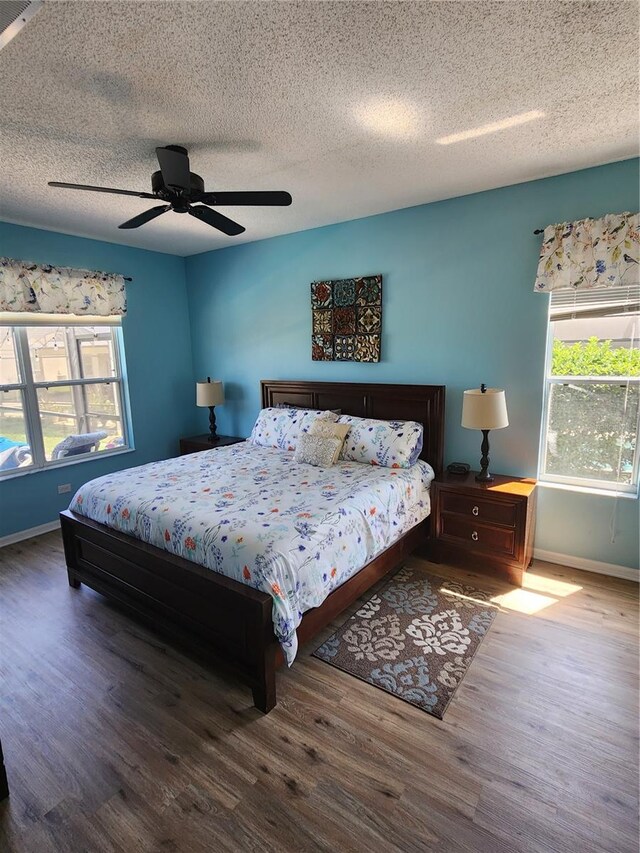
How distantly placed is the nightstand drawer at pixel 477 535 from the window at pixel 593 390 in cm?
62

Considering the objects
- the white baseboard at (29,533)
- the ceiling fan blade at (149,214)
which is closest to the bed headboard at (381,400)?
the ceiling fan blade at (149,214)

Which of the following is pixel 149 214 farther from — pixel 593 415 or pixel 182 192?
pixel 593 415

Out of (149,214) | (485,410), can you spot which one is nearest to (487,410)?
(485,410)

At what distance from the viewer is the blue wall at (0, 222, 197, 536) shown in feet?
12.4

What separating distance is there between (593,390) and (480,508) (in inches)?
45.1

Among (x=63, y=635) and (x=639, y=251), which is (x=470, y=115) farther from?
(x=63, y=635)

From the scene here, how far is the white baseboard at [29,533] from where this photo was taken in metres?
3.73

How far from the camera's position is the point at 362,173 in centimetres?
279

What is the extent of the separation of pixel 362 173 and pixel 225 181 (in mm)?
915

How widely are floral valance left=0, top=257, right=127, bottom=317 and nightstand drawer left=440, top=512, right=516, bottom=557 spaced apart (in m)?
3.69

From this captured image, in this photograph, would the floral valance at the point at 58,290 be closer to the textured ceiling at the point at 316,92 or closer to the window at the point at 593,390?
the textured ceiling at the point at 316,92

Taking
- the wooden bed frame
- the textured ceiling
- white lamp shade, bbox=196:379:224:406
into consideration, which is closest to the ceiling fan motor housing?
the textured ceiling

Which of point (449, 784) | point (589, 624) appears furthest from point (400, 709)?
point (589, 624)

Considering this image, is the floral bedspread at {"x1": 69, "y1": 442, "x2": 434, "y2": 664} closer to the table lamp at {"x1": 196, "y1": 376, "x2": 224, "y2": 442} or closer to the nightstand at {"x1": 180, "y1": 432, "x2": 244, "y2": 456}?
the nightstand at {"x1": 180, "y1": 432, "x2": 244, "y2": 456}
